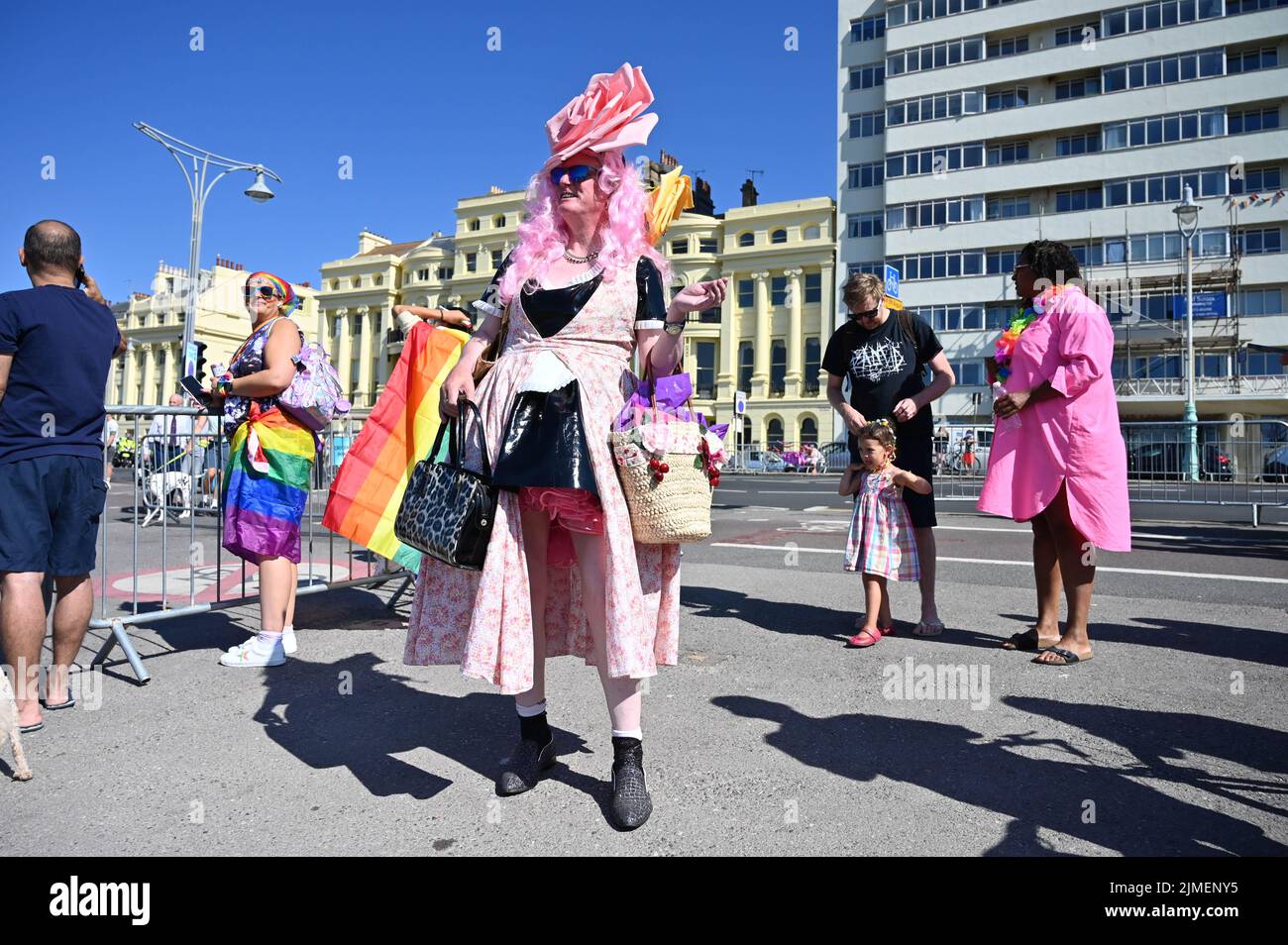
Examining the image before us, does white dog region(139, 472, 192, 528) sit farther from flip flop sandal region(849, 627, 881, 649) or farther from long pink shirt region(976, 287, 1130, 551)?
long pink shirt region(976, 287, 1130, 551)

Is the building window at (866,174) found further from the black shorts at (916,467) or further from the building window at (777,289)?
the black shorts at (916,467)

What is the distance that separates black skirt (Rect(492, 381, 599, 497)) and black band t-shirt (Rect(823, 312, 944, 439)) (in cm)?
288

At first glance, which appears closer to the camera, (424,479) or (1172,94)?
(424,479)

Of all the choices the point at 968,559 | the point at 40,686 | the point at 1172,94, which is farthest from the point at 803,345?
the point at 40,686

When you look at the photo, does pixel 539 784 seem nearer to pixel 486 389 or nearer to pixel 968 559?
pixel 486 389

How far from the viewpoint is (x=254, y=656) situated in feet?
14.0

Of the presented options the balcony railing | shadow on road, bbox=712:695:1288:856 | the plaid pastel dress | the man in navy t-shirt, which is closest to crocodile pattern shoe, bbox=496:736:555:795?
shadow on road, bbox=712:695:1288:856

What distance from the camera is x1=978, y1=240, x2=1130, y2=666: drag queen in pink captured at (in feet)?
14.0

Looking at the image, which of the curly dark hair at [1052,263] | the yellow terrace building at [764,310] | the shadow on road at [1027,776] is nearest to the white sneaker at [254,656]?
the shadow on road at [1027,776]

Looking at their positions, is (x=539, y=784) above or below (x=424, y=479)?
below
